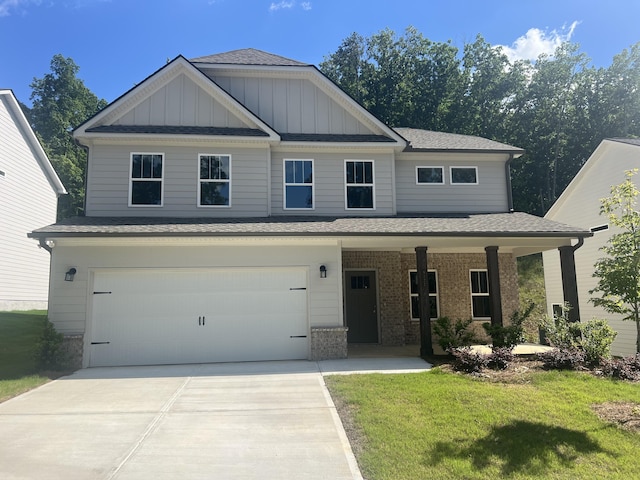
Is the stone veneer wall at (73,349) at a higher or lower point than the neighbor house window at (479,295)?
lower

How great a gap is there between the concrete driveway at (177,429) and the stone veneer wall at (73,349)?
909 millimetres

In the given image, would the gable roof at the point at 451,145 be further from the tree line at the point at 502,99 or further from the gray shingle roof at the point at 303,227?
the tree line at the point at 502,99

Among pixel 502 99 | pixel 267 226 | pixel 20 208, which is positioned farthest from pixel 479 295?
pixel 502 99

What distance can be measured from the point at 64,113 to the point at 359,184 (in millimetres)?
38696

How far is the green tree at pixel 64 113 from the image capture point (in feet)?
109

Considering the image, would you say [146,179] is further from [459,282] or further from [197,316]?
[459,282]

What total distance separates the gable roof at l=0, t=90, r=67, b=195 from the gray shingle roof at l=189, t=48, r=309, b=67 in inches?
358

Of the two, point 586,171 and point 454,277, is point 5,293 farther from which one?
point 586,171

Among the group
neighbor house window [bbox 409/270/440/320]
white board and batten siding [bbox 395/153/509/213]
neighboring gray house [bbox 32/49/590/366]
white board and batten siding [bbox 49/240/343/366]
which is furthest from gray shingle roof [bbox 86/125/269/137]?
neighbor house window [bbox 409/270/440/320]

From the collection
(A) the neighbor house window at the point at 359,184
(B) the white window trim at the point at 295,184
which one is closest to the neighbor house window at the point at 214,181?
(B) the white window trim at the point at 295,184

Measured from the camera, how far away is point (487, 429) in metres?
5.61

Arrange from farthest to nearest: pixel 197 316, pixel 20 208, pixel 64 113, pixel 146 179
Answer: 1. pixel 64 113
2. pixel 20 208
3. pixel 146 179
4. pixel 197 316

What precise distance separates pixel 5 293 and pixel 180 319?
1085 centimetres

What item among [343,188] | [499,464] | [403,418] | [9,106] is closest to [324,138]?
[343,188]
